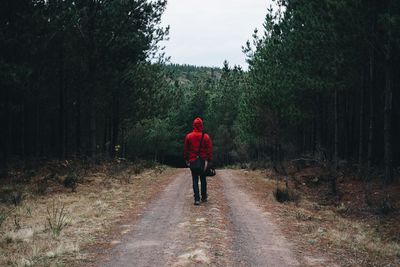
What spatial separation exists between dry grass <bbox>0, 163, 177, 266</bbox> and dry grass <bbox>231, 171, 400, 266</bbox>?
4143mm

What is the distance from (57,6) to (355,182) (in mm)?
15444

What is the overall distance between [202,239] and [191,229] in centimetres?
Result: 92

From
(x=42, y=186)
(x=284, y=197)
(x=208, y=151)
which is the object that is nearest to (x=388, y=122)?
(x=284, y=197)

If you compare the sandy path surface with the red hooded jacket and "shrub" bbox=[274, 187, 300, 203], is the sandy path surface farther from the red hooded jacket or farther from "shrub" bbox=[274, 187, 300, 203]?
"shrub" bbox=[274, 187, 300, 203]

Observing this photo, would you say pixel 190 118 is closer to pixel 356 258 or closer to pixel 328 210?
pixel 328 210

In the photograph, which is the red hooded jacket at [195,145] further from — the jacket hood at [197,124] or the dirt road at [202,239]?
the dirt road at [202,239]

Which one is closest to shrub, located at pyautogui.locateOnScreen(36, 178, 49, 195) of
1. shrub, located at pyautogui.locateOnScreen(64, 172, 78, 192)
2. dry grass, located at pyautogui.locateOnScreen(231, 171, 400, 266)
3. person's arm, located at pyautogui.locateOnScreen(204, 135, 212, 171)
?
shrub, located at pyautogui.locateOnScreen(64, 172, 78, 192)

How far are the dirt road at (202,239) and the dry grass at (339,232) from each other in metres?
0.52

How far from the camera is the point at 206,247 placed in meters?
7.49

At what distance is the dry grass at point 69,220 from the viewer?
284 inches

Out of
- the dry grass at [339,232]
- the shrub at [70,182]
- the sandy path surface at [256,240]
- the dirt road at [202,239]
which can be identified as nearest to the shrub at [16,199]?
the shrub at [70,182]

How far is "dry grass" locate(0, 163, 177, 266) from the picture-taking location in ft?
23.6

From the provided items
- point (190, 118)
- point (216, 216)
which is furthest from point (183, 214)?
point (190, 118)

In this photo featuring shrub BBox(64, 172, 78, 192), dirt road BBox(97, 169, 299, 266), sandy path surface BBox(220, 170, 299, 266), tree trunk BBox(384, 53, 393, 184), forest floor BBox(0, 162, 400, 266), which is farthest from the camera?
shrub BBox(64, 172, 78, 192)
